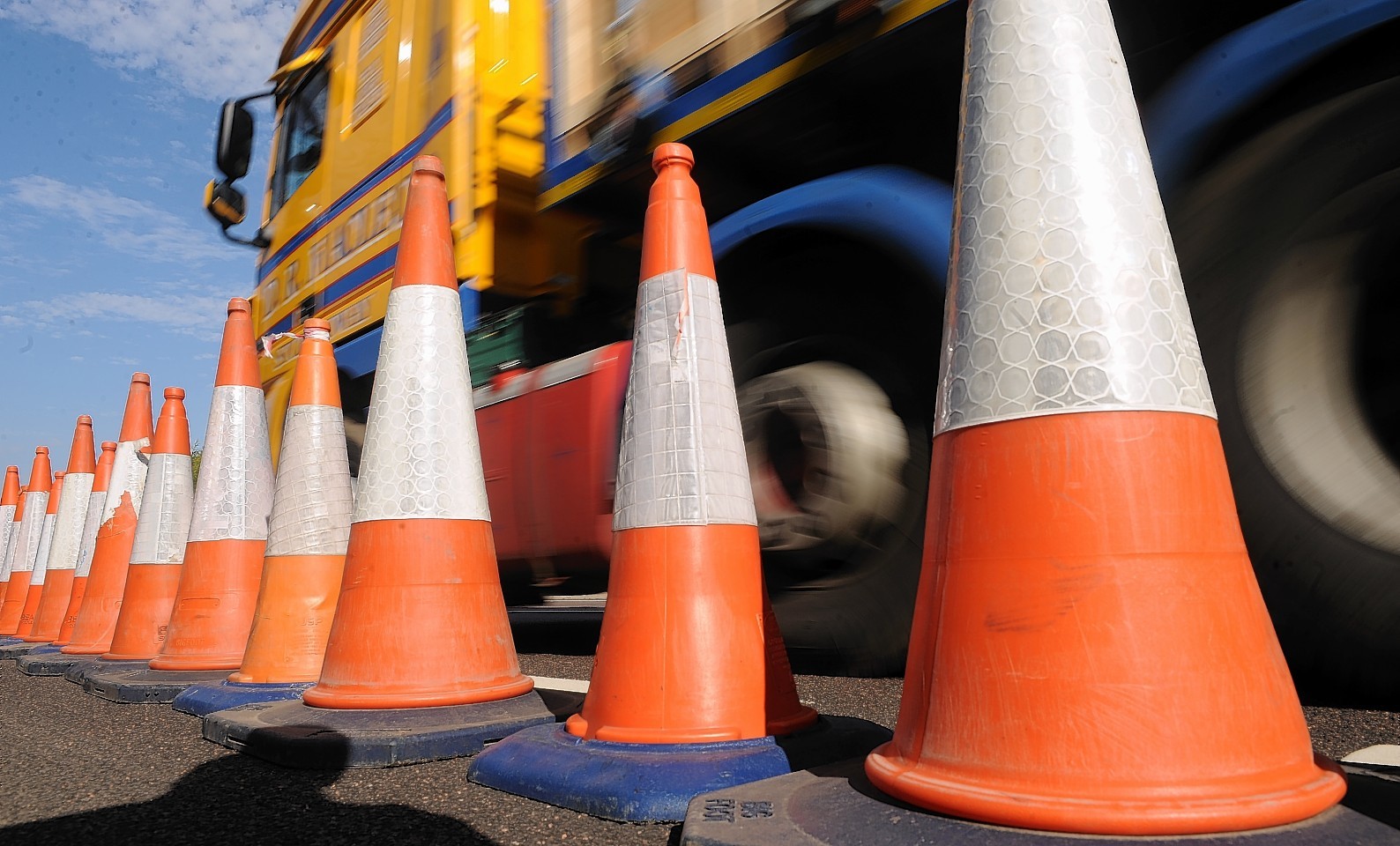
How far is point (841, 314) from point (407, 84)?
473 centimetres

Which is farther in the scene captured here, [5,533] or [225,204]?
[5,533]

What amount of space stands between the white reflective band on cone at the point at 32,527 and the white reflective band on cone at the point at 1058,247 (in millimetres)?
12939

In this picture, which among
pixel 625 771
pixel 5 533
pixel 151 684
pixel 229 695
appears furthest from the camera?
pixel 5 533

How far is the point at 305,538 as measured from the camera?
15.8 ft

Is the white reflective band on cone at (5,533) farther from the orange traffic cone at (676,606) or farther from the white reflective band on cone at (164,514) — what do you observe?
the orange traffic cone at (676,606)

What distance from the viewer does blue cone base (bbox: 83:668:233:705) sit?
16.8 feet

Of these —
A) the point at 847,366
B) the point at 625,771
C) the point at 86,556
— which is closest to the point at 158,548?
the point at 86,556

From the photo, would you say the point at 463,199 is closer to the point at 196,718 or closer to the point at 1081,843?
the point at 196,718

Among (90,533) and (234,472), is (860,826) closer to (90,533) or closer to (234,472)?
(234,472)

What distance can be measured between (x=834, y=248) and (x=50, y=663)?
6.86 meters

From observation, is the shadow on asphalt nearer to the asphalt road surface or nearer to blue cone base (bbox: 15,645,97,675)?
the asphalt road surface

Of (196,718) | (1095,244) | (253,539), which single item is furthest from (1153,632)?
(253,539)

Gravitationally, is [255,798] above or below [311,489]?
below

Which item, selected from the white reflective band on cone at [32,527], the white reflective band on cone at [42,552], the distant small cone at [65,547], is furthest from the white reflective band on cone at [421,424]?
the white reflective band on cone at [32,527]
